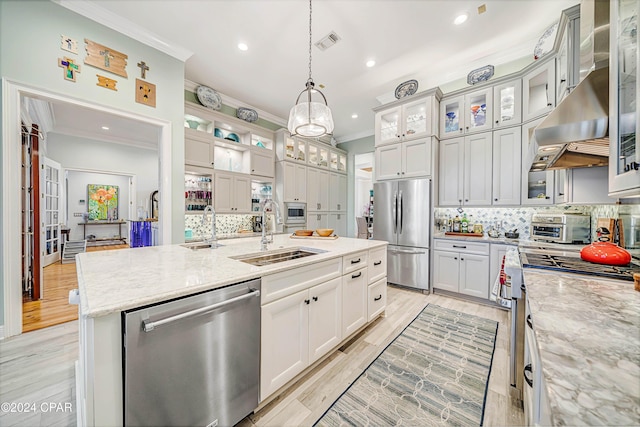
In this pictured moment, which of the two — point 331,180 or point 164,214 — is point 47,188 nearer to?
point 164,214

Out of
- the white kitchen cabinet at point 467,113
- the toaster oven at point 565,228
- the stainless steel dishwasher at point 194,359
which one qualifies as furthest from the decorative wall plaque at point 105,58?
the toaster oven at point 565,228

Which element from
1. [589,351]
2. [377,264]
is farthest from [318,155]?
[589,351]

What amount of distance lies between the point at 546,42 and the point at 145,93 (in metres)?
4.83

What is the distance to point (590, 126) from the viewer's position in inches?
44.9

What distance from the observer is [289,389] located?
5.28ft

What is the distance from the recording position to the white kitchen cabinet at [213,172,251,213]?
4031mm

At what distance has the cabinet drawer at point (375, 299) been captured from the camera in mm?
2359

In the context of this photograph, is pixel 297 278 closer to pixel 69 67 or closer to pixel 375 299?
pixel 375 299

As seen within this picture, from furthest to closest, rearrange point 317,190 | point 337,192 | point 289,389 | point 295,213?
point 337,192, point 317,190, point 295,213, point 289,389

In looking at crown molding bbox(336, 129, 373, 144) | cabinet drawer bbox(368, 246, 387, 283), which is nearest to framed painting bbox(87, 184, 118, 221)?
A: crown molding bbox(336, 129, 373, 144)

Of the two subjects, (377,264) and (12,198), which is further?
(377,264)

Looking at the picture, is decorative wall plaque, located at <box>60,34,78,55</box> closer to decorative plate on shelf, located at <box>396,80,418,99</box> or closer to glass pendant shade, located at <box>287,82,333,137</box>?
glass pendant shade, located at <box>287,82,333,137</box>

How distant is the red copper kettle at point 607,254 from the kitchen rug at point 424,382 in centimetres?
110

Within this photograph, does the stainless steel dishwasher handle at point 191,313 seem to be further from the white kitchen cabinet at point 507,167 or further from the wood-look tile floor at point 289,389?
the white kitchen cabinet at point 507,167
